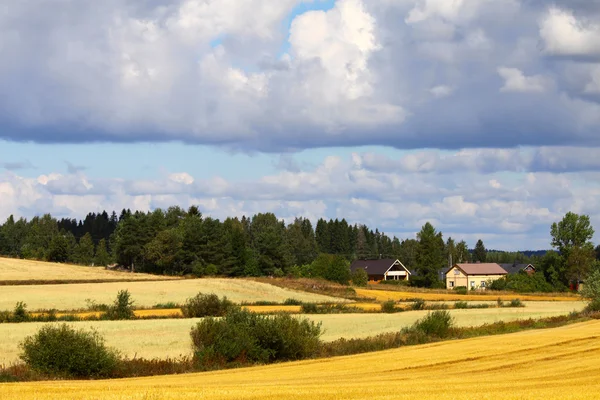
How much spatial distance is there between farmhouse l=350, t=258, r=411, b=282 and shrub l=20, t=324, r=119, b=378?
508 ft

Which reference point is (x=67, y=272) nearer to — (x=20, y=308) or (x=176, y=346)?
(x=20, y=308)

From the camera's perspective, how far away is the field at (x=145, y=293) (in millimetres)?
76500

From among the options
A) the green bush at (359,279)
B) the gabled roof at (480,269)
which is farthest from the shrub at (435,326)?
the gabled roof at (480,269)

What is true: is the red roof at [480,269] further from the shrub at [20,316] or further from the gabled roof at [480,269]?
the shrub at [20,316]

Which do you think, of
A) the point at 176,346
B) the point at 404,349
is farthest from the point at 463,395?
the point at 176,346

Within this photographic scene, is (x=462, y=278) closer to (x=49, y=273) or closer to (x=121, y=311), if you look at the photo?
(x=49, y=273)

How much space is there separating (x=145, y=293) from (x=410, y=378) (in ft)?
215

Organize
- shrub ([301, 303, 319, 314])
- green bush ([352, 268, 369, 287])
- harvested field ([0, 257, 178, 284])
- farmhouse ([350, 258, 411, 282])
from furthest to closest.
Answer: farmhouse ([350, 258, 411, 282])
green bush ([352, 268, 369, 287])
harvested field ([0, 257, 178, 284])
shrub ([301, 303, 319, 314])

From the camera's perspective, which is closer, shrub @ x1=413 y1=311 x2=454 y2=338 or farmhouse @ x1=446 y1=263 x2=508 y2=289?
shrub @ x1=413 y1=311 x2=454 y2=338

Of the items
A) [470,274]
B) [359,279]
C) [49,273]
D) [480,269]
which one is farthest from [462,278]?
[49,273]

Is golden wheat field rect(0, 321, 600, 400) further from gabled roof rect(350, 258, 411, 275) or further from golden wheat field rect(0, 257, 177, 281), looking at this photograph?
gabled roof rect(350, 258, 411, 275)

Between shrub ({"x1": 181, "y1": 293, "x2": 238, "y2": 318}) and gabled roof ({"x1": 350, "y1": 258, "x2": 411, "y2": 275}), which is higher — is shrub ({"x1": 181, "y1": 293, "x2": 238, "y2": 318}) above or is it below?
below

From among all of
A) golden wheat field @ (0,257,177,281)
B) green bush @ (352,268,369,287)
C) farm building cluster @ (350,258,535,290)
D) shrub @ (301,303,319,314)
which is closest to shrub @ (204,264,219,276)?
golden wheat field @ (0,257,177,281)

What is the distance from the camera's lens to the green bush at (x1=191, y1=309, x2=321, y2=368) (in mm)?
37281
